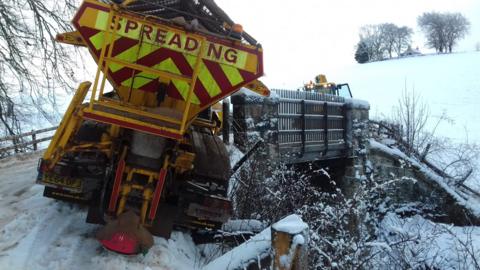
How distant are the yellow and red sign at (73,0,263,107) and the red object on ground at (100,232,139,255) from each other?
1.44m

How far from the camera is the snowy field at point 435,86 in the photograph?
96.4 feet

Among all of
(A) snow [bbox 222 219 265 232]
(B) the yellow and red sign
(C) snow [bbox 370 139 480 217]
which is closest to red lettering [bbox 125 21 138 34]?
(B) the yellow and red sign

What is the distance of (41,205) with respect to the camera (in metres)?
5.48

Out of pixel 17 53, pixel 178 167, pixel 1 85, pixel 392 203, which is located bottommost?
pixel 392 203

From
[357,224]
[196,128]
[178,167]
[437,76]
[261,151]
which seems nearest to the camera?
[178,167]

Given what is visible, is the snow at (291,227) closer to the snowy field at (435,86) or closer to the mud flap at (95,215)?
the mud flap at (95,215)

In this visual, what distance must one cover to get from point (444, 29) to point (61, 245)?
276ft

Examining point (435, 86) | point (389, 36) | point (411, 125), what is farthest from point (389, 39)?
point (411, 125)

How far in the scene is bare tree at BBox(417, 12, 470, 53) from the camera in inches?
3022

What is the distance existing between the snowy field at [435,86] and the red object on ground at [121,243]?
2103 centimetres

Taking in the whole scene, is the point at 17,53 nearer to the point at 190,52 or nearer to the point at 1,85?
the point at 1,85

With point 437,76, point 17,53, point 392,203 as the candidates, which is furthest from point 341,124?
point 437,76

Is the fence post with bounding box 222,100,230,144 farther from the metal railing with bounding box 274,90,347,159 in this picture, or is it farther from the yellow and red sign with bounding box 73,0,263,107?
the yellow and red sign with bounding box 73,0,263,107

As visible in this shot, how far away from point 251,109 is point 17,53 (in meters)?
6.13
